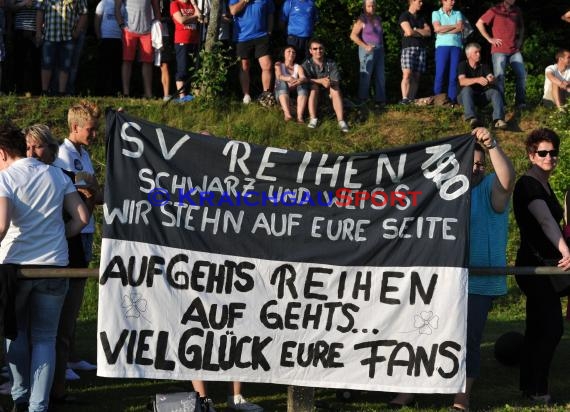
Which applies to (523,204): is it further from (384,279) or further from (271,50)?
(271,50)

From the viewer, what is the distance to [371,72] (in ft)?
60.3

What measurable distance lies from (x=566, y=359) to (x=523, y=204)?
2.33 m

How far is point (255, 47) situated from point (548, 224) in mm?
9645

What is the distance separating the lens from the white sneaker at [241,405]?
8555 mm

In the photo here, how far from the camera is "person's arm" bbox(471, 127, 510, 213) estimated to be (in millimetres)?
8203

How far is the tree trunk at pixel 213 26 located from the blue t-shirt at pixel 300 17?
108 cm

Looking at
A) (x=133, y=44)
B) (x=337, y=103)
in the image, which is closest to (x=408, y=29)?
(x=337, y=103)

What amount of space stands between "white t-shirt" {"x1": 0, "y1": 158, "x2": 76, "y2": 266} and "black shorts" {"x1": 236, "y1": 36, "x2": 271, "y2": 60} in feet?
32.3

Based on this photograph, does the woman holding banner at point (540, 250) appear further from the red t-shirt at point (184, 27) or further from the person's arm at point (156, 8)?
the person's arm at point (156, 8)

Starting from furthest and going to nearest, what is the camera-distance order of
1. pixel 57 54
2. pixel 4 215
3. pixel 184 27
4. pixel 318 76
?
pixel 184 27, pixel 57 54, pixel 318 76, pixel 4 215

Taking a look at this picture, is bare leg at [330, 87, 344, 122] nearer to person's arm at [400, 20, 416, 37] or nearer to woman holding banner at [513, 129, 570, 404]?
person's arm at [400, 20, 416, 37]

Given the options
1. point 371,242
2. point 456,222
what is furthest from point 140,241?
point 456,222

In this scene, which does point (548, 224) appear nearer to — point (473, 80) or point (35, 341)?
point (35, 341)

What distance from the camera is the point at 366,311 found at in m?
8.15
